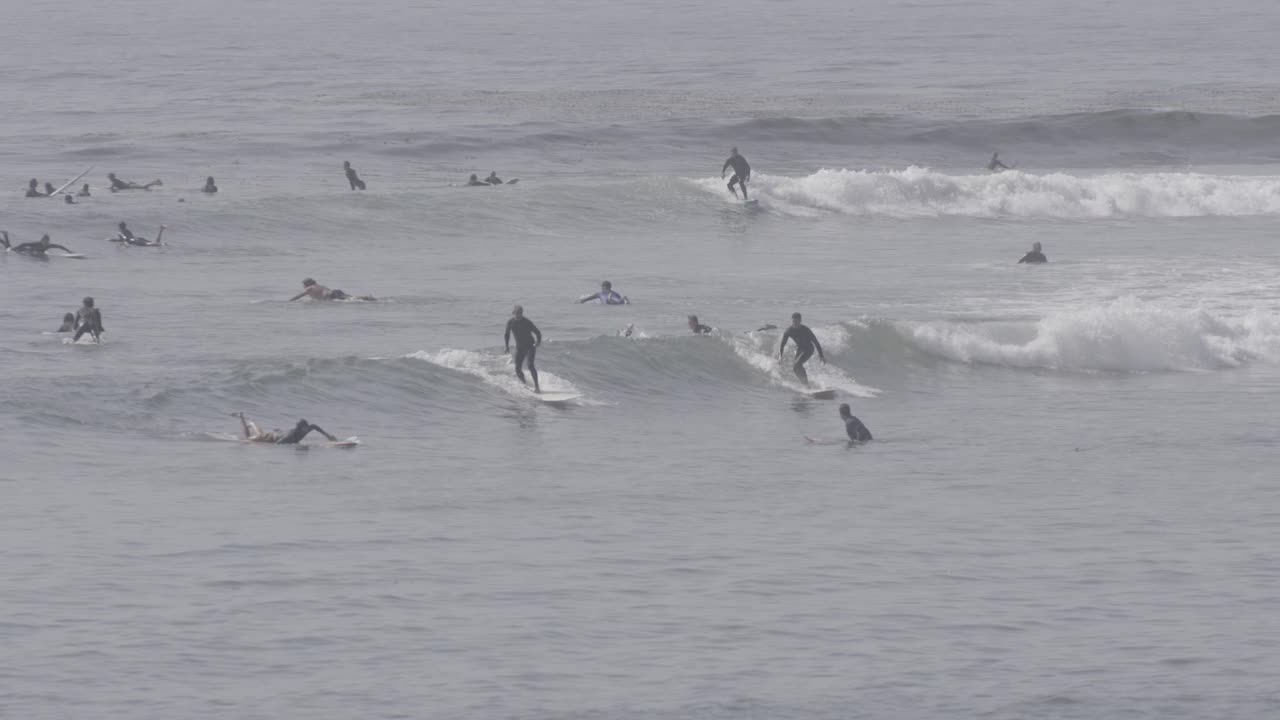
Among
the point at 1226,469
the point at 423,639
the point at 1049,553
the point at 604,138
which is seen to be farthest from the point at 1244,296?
the point at 604,138

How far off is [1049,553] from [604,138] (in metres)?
53.3

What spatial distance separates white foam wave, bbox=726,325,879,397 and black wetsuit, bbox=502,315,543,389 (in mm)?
4711

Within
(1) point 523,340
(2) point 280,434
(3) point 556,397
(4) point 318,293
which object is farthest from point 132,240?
(2) point 280,434

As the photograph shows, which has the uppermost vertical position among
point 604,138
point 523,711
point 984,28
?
point 984,28

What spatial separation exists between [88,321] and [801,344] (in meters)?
12.3

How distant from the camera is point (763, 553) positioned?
2267 centimetres

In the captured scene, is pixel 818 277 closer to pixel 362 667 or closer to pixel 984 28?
pixel 362 667

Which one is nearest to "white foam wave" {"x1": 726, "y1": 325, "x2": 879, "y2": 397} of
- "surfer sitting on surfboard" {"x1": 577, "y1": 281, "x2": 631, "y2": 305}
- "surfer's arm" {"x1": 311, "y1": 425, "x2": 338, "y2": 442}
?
"surfer sitting on surfboard" {"x1": 577, "y1": 281, "x2": 631, "y2": 305}

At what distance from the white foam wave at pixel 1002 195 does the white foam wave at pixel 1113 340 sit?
21.4 m

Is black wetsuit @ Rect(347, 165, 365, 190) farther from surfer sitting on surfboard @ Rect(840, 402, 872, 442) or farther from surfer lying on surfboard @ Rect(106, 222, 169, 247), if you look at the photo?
surfer sitting on surfboard @ Rect(840, 402, 872, 442)

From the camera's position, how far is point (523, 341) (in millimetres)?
32500

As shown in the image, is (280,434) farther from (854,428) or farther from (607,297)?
(607,297)

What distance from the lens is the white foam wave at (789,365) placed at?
116 feet

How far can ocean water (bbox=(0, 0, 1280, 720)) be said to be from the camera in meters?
18.7
